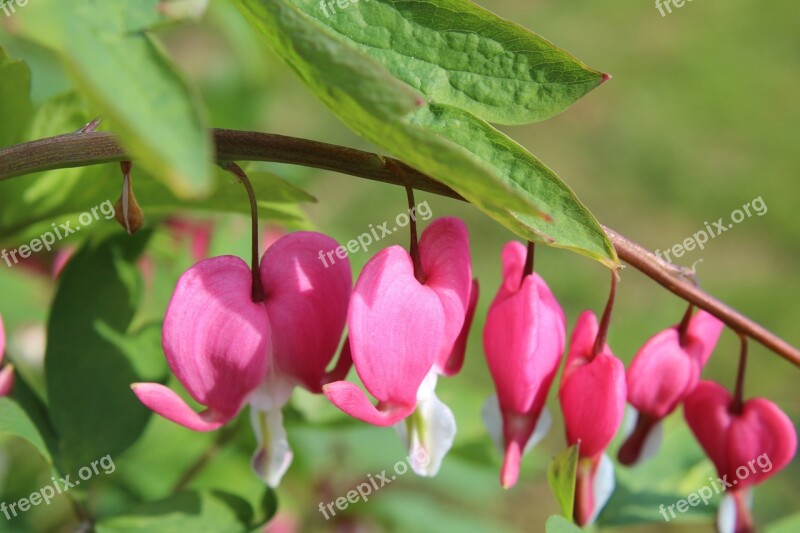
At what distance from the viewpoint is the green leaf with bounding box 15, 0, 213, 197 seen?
1.56 ft

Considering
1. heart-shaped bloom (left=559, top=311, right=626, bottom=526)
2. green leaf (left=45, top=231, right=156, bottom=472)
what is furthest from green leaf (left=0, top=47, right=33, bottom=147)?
heart-shaped bloom (left=559, top=311, right=626, bottom=526)

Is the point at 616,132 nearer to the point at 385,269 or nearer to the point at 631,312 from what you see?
the point at 631,312

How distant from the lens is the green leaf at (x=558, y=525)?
0.85 meters

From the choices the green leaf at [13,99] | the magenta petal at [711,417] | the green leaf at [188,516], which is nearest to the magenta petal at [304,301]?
the green leaf at [188,516]

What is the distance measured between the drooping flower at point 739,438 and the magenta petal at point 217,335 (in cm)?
54

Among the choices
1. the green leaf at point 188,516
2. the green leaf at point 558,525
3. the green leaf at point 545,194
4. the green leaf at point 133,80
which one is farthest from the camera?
the green leaf at point 188,516

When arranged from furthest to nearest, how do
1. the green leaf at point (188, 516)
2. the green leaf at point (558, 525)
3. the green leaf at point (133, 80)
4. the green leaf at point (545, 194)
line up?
the green leaf at point (188, 516), the green leaf at point (558, 525), the green leaf at point (545, 194), the green leaf at point (133, 80)

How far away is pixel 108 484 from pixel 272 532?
0.46 m

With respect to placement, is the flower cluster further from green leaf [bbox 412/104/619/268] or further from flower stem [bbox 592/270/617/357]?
green leaf [bbox 412/104/619/268]

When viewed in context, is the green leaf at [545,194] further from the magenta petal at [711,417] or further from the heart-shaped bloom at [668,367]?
the magenta petal at [711,417]

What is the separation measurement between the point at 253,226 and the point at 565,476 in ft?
1.28

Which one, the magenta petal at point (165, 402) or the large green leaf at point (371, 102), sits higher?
the large green leaf at point (371, 102)

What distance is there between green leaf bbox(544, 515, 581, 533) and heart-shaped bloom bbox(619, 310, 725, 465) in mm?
194

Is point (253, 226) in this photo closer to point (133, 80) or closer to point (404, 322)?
point (404, 322)
